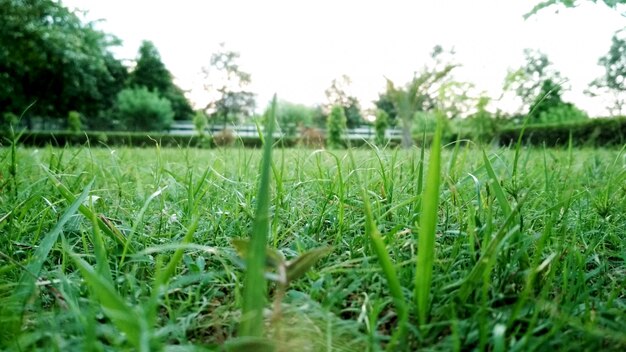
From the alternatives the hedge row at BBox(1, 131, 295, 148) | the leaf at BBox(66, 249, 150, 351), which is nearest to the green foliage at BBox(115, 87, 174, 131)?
the hedge row at BBox(1, 131, 295, 148)

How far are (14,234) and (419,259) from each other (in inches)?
41.1

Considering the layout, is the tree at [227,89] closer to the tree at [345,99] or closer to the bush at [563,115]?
the tree at [345,99]

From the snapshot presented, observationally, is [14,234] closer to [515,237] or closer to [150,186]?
[150,186]

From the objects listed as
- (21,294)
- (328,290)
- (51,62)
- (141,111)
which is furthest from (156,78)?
(328,290)

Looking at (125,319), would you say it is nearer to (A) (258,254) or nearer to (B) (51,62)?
(A) (258,254)

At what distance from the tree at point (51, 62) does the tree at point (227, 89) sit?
1048cm

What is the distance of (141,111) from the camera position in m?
39.3

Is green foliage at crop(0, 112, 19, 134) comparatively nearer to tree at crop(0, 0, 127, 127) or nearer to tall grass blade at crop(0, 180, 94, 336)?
tall grass blade at crop(0, 180, 94, 336)

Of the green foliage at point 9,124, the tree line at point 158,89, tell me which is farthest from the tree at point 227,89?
the green foliage at point 9,124

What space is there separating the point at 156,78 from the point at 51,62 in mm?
33745

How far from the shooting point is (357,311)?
695 millimetres

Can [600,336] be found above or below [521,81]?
below

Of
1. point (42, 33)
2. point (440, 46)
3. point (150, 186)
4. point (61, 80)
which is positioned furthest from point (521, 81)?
point (61, 80)

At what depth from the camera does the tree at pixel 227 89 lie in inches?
1946
